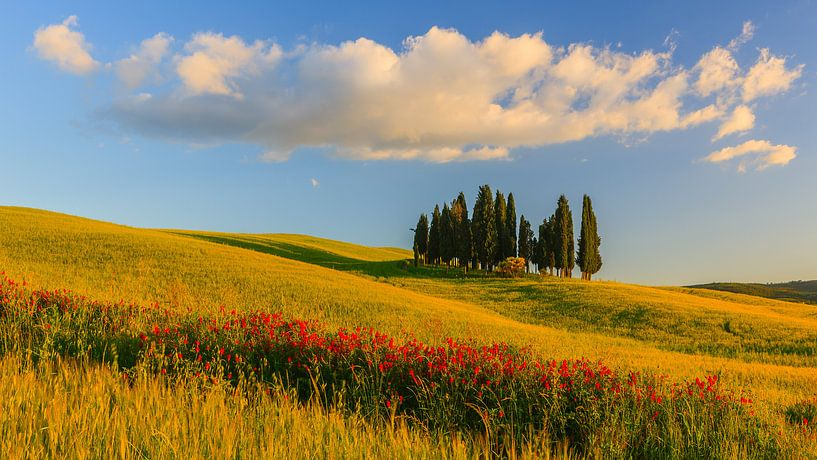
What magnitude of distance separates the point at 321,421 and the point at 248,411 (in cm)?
96

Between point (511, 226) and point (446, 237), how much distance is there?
9538 mm

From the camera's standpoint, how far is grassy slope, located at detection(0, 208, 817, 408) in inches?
623

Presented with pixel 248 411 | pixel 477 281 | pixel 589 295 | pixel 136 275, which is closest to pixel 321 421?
pixel 248 411

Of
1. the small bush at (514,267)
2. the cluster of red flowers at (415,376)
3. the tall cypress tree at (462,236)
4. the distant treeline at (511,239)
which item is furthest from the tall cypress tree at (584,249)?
the cluster of red flowers at (415,376)

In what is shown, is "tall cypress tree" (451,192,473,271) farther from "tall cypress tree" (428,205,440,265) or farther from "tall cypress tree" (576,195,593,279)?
"tall cypress tree" (576,195,593,279)

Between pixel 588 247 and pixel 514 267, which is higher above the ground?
pixel 588 247

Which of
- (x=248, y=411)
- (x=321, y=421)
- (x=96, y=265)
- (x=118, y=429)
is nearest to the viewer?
(x=118, y=429)

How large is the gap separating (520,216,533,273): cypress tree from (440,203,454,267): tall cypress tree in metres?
9.75

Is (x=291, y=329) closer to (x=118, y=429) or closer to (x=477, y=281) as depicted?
(x=118, y=429)

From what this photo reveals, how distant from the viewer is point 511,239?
6091 cm

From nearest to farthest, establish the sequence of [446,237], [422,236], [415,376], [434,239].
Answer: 1. [415,376]
2. [446,237]
3. [434,239]
4. [422,236]

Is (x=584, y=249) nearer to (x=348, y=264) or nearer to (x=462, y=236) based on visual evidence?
(x=462, y=236)

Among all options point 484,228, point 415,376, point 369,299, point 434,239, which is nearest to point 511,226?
point 484,228

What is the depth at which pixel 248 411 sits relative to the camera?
5086mm
